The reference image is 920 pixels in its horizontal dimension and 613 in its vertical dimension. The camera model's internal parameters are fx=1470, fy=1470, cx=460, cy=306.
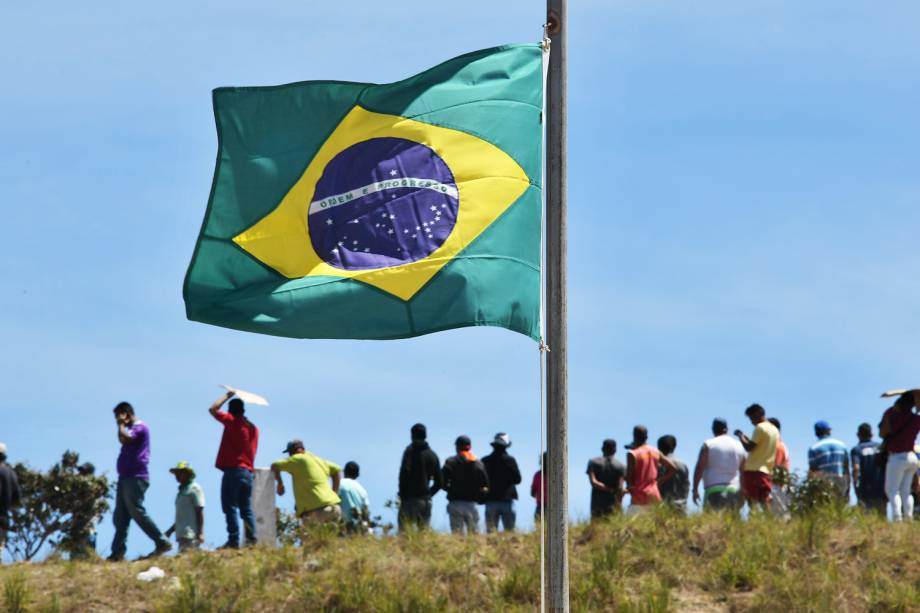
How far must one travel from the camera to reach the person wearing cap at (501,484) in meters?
17.4

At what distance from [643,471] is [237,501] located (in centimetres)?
466

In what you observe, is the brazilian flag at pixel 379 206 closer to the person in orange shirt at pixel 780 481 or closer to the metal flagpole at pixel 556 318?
the metal flagpole at pixel 556 318

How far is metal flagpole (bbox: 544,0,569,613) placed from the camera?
9.58 metres

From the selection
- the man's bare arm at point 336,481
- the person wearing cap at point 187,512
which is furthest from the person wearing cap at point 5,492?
the man's bare arm at point 336,481

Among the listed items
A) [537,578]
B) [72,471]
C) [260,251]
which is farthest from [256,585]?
[72,471]

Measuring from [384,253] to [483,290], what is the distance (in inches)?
32.4

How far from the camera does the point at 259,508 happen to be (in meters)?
17.5

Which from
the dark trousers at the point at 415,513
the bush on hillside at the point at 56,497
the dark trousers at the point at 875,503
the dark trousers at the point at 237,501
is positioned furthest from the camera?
the bush on hillside at the point at 56,497

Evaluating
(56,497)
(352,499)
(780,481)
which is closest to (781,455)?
(780,481)

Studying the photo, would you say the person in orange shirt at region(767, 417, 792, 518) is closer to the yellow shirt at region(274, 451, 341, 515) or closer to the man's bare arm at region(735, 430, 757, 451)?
the man's bare arm at region(735, 430, 757, 451)

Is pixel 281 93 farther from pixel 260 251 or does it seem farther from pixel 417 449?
pixel 417 449

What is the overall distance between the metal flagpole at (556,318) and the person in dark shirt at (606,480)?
699cm

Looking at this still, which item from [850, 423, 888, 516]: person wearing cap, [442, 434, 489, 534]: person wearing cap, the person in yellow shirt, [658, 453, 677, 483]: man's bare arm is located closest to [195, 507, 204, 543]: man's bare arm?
[442, 434, 489, 534]: person wearing cap

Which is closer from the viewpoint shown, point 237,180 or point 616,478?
point 237,180
